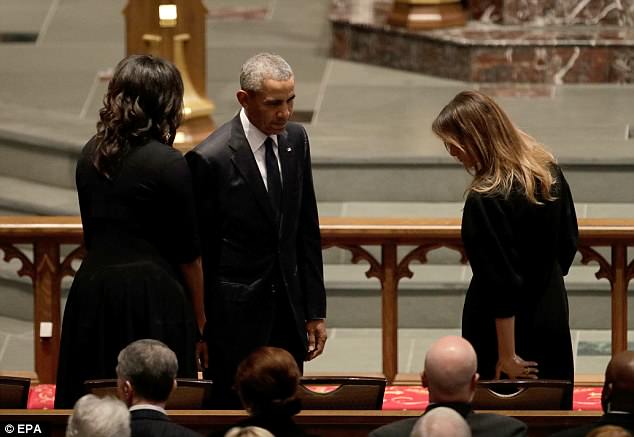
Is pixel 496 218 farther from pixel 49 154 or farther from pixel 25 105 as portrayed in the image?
pixel 25 105

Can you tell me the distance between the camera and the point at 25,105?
10102 mm

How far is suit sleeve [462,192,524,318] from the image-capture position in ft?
16.9

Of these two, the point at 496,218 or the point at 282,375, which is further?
the point at 496,218

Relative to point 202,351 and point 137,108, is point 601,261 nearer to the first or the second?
point 202,351

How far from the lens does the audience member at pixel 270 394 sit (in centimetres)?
436

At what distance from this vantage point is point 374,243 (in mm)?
6703

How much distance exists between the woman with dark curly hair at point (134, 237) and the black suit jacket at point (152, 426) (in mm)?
810

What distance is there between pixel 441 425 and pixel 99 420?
0.84 meters

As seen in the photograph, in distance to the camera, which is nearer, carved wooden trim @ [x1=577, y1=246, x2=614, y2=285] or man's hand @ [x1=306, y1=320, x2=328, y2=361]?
man's hand @ [x1=306, y1=320, x2=328, y2=361]

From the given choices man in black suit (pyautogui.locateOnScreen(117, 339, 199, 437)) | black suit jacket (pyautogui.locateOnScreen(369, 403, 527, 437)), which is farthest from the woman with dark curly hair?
black suit jacket (pyautogui.locateOnScreen(369, 403, 527, 437))

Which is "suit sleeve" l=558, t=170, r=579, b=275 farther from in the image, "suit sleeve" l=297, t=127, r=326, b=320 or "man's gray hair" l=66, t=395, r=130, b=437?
"man's gray hair" l=66, t=395, r=130, b=437

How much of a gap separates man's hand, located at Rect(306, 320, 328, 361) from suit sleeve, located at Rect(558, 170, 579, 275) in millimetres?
813

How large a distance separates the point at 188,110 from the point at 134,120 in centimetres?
370

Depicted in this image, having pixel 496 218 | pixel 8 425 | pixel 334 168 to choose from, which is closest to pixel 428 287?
pixel 334 168
